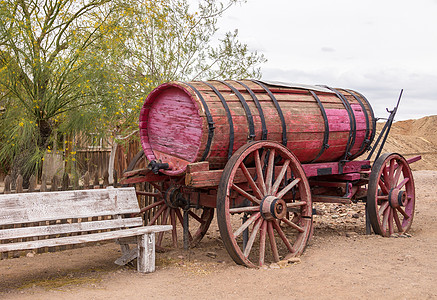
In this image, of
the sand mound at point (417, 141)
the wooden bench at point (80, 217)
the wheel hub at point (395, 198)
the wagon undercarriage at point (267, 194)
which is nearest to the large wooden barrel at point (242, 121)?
the wagon undercarriage at point (267, 194)

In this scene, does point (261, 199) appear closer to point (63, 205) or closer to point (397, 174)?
point (63, 205)

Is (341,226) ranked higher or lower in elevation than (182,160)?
lower

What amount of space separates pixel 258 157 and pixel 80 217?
202cm

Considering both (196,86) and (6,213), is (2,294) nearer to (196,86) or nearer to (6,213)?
(6,213)

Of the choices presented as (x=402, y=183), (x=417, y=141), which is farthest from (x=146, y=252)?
(x=417, y=141)

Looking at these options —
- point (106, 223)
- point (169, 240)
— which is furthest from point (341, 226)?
point (106, 223)

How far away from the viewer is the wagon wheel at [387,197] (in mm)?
6551

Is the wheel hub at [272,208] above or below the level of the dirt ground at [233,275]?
above

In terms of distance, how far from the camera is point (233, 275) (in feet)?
15.6

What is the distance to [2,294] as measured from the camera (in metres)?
4.39

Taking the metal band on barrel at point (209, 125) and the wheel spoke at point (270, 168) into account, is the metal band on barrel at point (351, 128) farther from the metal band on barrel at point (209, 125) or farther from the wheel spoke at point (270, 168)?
the metal band on barrel at point (209, 125)

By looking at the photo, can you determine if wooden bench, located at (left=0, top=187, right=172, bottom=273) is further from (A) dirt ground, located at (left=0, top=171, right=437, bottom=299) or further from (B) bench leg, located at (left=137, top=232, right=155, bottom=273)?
(A) dirt ground, located at (left=0, top=171, right=437, bottom=299)

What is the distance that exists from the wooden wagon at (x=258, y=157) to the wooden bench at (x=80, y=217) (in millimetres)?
623

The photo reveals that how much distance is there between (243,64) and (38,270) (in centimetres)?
930
